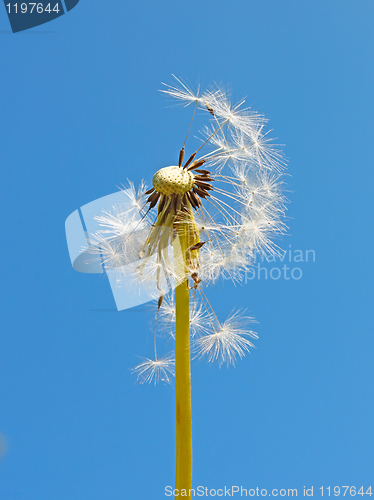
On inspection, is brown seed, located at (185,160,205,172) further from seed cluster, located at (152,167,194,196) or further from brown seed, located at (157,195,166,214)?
brown seed, located at (157,195,166,214)

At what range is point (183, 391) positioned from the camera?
23.9 feet

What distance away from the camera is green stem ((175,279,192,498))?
280 inches

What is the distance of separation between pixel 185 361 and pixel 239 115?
379 centimetres

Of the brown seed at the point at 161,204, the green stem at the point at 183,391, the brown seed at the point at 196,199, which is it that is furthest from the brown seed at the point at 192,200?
the green stem at the point at 183,391

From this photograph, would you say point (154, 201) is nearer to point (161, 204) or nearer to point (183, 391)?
point (161, 204)

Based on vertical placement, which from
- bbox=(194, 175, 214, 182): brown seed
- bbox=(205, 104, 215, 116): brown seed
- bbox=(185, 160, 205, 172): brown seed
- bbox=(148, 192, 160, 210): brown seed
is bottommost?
bbox=(148, 192, 160, 210): brown seed

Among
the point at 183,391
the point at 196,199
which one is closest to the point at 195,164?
the point at 196,199

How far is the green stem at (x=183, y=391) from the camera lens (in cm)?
712

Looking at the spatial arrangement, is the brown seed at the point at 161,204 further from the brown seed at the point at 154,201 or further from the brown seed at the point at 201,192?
the brown seed at the point at 201,192

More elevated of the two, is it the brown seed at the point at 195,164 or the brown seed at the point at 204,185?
the brown seed at the point at 195,164

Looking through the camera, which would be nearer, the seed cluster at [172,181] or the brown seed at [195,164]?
the seed cluster at [172,181]

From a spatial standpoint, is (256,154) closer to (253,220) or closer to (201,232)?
(253,220)

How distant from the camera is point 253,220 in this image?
761 centimetres

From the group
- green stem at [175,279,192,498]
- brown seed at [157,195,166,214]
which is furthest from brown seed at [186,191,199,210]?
green stem at [175,279,192,498]
